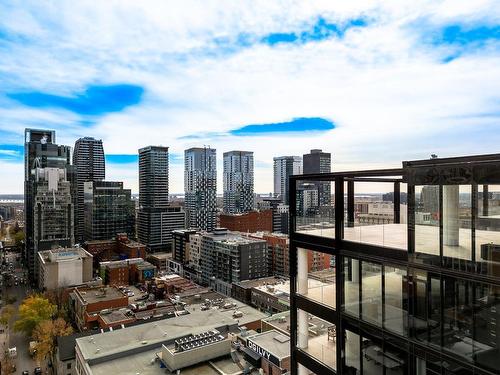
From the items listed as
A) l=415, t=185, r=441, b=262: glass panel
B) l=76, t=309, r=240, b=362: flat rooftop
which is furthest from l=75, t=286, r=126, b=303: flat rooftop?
l=415, t=185, r=441, b=262: glass panel

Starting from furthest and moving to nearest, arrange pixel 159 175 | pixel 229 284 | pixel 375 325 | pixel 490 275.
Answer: pixel 159 175
pixel 229 284
pixel 375 325
pixel 490 275

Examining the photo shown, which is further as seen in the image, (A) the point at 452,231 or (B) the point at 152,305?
(B) the point at 152,305

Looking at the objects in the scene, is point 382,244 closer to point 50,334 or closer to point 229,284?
point 50,334

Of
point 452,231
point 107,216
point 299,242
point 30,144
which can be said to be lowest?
point 107,216

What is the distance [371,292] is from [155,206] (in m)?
136

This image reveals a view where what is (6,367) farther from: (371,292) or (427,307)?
(427,307)

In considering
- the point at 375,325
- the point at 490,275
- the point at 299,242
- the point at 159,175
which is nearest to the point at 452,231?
the point at 490,275

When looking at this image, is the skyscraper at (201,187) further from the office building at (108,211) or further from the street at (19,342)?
the street at (19,342)

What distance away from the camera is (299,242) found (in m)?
9.08

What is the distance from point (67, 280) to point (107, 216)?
60.0 meters

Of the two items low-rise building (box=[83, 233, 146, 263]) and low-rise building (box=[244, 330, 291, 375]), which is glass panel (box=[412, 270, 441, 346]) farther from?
low-rise building (box=[83, 233, 146, 263])

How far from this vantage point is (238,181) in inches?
7185

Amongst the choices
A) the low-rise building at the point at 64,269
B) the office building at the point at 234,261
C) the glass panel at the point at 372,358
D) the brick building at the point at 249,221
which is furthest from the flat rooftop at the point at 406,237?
the brick building at the point at 249,221

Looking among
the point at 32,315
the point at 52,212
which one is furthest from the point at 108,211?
the point at 32,315
